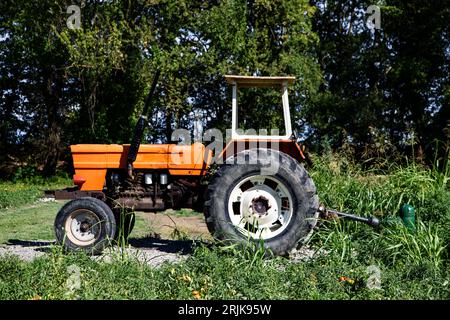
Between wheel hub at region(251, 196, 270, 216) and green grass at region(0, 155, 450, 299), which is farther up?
wheel hub at region(251, 196, 270, 216)

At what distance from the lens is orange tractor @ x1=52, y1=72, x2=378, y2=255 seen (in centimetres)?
602

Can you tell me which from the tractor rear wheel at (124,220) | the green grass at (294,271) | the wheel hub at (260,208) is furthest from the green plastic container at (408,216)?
the tractor rear wheel at (124,220)

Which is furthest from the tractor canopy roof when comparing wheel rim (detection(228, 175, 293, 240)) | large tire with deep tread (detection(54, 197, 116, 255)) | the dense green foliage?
the dense green foliage

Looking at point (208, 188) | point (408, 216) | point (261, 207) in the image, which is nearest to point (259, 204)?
point (261, 207)

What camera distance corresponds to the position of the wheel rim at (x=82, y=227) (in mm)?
6355

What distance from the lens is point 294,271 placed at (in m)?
4.81

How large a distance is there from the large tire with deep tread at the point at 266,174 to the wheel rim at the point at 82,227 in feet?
4.30

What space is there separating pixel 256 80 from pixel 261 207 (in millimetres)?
1470

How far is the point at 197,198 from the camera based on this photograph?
22.3 feet

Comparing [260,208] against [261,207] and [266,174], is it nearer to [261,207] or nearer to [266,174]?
[261,207]

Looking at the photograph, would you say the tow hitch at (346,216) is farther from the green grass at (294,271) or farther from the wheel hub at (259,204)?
the wheel hub at (259,204)

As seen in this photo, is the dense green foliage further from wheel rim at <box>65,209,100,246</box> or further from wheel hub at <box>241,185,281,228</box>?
wheel rim at <box>65,209,100,246</box>

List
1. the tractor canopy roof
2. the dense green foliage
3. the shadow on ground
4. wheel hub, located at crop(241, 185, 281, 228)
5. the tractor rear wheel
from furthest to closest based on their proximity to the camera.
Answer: the dense green foliage
the tractor rear wheel
the shadow on ground
the tractor canopy roof
wheel hub, located at crop(241, 185, 281, 228)

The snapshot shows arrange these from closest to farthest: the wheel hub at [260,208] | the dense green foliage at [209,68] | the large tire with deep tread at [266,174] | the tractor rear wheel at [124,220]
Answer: the large tire with deep tread at [266,174] → the wheel hub at [260,208] → the tractor rear wheel at [124,220] → the dense green foliage at [209,68]
